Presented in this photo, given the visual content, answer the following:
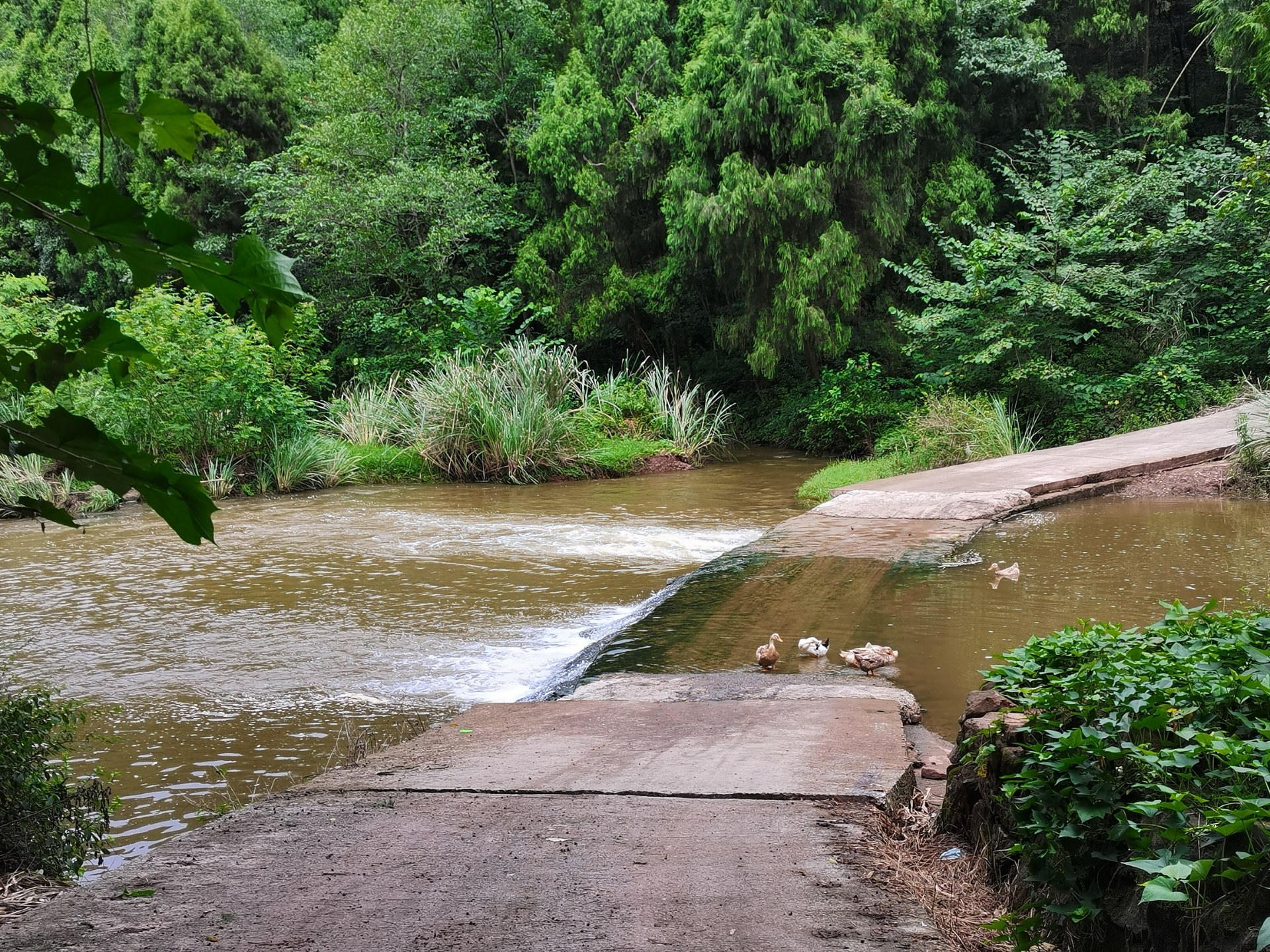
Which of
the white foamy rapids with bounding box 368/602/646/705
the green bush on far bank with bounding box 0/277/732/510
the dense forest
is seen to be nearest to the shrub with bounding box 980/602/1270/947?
the white foamy rapids with bounding box 368/602/646/705

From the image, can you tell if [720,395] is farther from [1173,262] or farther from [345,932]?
[345,932]

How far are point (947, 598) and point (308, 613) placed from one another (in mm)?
3879

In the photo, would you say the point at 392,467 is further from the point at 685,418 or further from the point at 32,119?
the point at 32,119

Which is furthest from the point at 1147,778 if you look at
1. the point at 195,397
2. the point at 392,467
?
the point at 392,467

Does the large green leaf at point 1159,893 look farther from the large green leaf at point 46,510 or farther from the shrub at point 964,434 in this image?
the shrub at point 964,434

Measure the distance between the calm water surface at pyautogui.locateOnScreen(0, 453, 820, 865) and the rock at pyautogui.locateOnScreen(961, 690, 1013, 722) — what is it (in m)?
2.41

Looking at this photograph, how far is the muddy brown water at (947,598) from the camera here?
183 inches

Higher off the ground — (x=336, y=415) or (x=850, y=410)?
(x=336, y=415)

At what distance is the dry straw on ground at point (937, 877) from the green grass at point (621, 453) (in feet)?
35.9

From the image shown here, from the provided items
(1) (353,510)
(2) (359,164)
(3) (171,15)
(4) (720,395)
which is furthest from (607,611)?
(3) (171,15)

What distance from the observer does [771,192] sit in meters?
14.4

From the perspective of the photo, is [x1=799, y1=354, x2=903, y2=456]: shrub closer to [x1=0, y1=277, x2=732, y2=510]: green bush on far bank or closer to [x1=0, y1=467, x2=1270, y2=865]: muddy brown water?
[x1=0, y1=277, x2=732, y2=510]: green bush on far bank

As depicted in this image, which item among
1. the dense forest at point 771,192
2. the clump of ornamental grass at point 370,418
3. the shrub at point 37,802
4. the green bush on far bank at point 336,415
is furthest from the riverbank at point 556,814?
the clump of ornamental grass at point 370,418

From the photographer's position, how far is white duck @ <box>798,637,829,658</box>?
4.64 m
